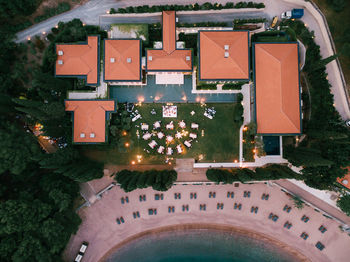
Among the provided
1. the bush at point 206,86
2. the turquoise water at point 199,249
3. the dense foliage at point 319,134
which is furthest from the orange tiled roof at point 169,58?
the turquoise water at point 199,249

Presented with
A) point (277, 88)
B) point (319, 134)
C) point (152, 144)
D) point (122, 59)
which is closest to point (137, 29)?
point (122, 59)

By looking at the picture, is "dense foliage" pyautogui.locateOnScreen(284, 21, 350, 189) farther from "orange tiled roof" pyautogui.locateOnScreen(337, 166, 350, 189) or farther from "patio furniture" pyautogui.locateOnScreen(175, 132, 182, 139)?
"patio furniture" pyautogui.locateOnScreen(175, 132, 182, 139)

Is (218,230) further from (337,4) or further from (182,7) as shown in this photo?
(337,4)

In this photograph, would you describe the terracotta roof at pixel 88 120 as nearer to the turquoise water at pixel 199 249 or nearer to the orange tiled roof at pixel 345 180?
the turquoise water at pixel 199 249

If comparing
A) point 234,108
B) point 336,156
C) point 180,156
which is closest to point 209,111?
point 234,108

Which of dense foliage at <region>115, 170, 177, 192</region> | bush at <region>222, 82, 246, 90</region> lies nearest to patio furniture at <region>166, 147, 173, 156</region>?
dense foliage at <region>115, 170, 177, 192</region>

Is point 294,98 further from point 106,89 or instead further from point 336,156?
point 106,89
